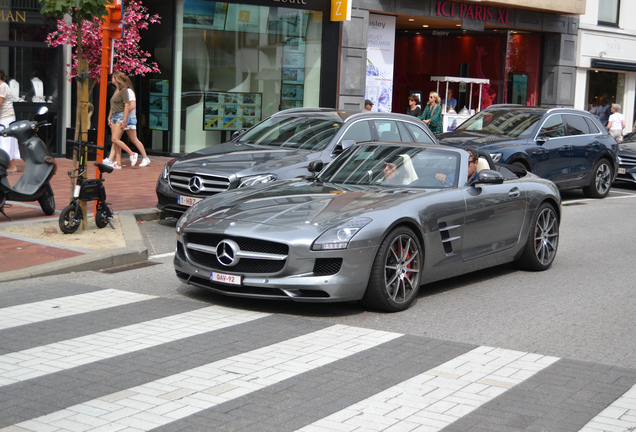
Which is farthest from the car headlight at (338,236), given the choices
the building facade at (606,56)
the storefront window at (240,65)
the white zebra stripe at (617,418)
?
the building facade at (606,56)

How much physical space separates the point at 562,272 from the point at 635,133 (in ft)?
46.8

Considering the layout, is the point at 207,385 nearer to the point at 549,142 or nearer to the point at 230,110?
the point at 549,142

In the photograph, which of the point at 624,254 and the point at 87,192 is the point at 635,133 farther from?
the point at 87,192

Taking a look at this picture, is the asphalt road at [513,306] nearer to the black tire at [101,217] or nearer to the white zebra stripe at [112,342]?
the white zebra stripe at [112,342]

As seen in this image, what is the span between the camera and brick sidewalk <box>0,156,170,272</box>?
9.19 m

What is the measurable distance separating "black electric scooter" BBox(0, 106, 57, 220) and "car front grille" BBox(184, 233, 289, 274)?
4788 mm

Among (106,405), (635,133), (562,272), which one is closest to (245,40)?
(635,133)

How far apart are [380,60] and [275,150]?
1392cm

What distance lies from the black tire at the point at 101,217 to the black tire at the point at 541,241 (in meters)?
4.97

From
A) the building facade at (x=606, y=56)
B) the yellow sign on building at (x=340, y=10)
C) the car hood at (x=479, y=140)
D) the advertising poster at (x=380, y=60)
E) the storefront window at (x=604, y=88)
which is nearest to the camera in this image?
the car hood at (x=479, y=140)

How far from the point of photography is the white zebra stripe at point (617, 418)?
188 inches

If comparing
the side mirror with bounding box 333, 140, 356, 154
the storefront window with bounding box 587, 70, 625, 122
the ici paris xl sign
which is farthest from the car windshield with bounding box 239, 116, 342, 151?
the storefront window with bounding box 587, 70, 625, 122

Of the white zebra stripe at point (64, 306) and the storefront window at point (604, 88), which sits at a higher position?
the storefront window at point (604, 88)

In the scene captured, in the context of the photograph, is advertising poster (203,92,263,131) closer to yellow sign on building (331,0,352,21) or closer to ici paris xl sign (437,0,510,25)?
yellow sign on building (331,0,352,21)
